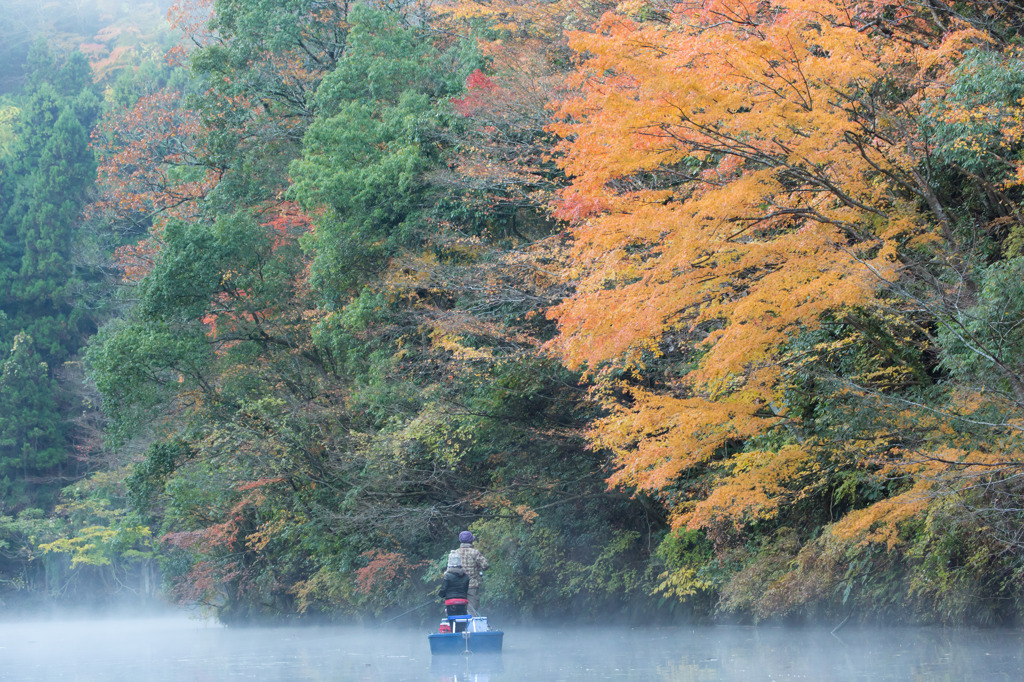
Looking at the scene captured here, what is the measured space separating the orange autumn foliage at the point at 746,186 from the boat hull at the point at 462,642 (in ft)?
8.54

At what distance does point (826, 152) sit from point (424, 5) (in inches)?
635

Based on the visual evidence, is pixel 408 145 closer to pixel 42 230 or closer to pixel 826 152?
pixel 826 152

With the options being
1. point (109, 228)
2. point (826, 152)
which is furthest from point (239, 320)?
point (109, 228)

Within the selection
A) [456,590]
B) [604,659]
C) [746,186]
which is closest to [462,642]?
[456,590]

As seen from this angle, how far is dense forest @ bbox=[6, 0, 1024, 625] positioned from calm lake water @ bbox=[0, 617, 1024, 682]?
709mm

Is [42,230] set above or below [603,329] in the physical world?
above

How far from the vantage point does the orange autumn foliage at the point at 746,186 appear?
9852 millimetres

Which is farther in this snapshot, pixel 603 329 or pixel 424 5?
pixel 424 5

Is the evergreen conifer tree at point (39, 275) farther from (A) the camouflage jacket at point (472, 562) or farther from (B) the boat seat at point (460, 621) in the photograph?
(B) the boat seat at point (460, 621)

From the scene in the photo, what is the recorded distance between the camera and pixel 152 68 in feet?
152

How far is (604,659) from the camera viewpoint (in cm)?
1159

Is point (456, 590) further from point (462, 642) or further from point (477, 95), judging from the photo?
point (477, 95)

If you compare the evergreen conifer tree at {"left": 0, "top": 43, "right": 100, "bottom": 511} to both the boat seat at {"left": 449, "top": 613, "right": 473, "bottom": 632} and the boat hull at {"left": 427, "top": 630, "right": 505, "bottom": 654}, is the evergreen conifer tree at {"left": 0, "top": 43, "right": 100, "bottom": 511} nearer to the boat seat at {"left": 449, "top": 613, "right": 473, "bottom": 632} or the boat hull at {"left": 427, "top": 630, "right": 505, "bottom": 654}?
the boat seat at {"left": 449, "top": 613, "right": 473, "bottom": 632}

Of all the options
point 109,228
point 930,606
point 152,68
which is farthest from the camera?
point 152,68
